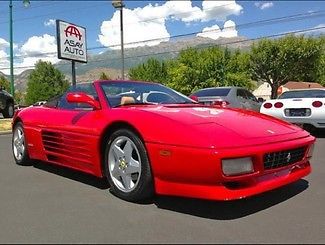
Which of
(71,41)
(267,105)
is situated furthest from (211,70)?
(267,105)

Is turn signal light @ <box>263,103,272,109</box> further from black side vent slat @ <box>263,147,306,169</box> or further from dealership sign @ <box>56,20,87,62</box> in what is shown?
dealership sign @ <box>56,20,87,62</box>

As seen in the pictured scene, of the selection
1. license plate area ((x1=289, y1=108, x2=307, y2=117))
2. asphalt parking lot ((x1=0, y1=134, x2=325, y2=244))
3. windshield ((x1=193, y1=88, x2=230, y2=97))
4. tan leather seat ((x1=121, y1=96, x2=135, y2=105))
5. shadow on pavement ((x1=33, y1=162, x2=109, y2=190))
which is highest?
windshield ((x1=193, y1=88, x2=230, y2=97))

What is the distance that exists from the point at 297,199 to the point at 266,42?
45882 mm

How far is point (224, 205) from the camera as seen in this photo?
3.80 m

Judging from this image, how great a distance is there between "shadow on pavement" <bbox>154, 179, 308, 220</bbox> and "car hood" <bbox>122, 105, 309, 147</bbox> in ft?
2.01

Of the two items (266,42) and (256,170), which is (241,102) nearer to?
(256,170)

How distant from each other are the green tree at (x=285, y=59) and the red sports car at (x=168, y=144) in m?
44.5

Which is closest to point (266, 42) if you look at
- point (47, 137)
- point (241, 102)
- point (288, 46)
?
point (288, 46)

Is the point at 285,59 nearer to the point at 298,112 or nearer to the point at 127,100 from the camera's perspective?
the point at 298,112

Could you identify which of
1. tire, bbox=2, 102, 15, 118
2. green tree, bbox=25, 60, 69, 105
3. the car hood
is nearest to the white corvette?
the car hood

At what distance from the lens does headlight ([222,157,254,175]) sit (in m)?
3.26

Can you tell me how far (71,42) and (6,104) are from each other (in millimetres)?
4498

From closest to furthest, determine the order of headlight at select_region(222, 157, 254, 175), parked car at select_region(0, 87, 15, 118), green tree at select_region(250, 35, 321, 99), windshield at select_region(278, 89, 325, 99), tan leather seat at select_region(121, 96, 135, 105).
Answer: headlight at select_region(222, 157, 254, 175)
tan leather seat at select_region(121, 96, 135, 105)
windshield at select_region(278, 89, 325, 99)
parked car at select_region(0, 87, 15, 118)
green tree at select_region(250, 35, 321, 99)

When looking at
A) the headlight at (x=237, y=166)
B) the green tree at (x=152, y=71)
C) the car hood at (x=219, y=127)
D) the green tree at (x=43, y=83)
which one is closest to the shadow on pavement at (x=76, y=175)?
the car hood at (x=219, y=127)
